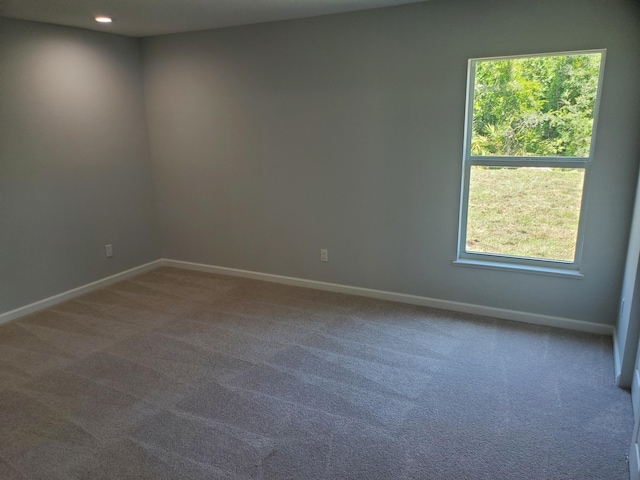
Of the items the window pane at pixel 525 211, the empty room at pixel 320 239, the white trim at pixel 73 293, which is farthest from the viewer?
the white trim at pixel 73 293

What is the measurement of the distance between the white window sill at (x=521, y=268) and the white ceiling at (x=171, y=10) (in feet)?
6.70

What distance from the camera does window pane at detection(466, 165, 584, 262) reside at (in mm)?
3258

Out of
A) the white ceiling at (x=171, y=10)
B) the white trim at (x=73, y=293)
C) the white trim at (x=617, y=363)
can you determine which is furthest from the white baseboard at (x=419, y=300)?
the white ceiling at (x=171, y=10)

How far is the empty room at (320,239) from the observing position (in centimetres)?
230

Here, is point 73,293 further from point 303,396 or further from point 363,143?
point 363,143

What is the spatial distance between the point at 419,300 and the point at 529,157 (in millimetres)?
1444

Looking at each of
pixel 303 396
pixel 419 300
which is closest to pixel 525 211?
pixel 419 300

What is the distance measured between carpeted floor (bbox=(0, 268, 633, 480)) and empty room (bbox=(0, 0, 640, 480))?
0.7 inches

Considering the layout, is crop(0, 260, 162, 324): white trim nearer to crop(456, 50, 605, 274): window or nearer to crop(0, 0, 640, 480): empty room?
crop(0, 0, 640, 480): empty room

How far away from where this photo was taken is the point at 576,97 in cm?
307

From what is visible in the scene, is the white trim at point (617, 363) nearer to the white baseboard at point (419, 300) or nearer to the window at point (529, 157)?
the white baseboard at point (419, 300)

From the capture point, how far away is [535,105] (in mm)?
3201

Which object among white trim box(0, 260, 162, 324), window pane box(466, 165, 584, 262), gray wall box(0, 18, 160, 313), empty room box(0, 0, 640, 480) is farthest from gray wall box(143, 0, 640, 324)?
white trim box(0, 260, 162, 324)

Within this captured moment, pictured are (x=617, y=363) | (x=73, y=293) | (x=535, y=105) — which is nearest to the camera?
(x=617, y=363)
